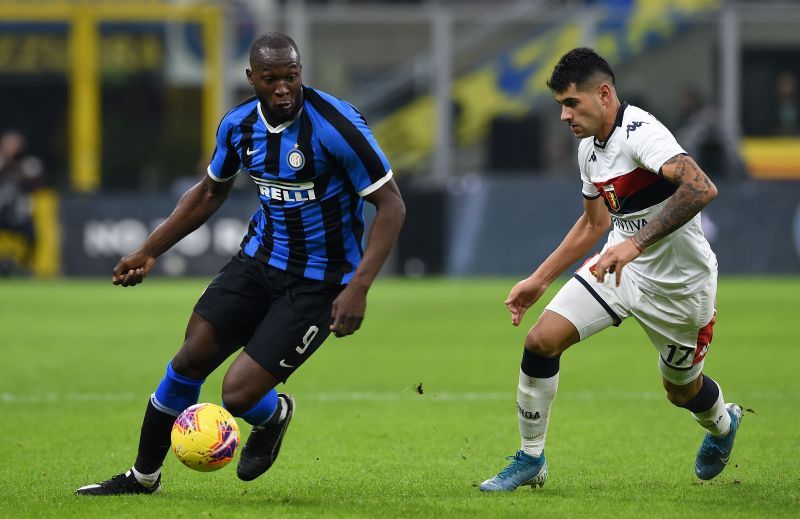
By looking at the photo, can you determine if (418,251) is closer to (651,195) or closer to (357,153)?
(651,195)

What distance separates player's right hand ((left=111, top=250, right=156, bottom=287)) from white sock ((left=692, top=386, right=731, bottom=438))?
9.72 ft

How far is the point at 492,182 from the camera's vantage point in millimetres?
21453

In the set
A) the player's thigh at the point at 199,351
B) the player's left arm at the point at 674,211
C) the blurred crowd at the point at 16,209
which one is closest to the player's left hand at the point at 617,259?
the player's left arm at the point at 674,211

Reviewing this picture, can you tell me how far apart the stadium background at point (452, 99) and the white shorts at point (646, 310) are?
45.5ft

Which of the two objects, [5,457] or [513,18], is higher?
[513,18]

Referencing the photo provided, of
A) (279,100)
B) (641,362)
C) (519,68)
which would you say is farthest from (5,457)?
(519,68)

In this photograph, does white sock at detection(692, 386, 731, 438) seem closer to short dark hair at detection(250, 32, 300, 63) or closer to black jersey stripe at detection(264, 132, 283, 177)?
black jersey stripe at detection(264, 132, 283, 177)

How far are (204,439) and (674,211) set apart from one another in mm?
2416

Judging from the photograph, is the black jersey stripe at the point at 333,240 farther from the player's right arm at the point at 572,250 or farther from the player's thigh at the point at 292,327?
→ the player's right arm at the point at 572,250

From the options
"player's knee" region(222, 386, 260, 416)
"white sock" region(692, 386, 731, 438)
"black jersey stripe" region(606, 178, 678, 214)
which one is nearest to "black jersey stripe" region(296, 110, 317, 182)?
"player's knee" region(222, 386, 260, 416)

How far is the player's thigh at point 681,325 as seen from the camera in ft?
23.3

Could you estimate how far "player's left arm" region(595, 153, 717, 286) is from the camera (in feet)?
21.1

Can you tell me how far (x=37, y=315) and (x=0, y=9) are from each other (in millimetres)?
10384

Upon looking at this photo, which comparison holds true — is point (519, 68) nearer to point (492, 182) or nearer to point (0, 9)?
point (492, 182)
